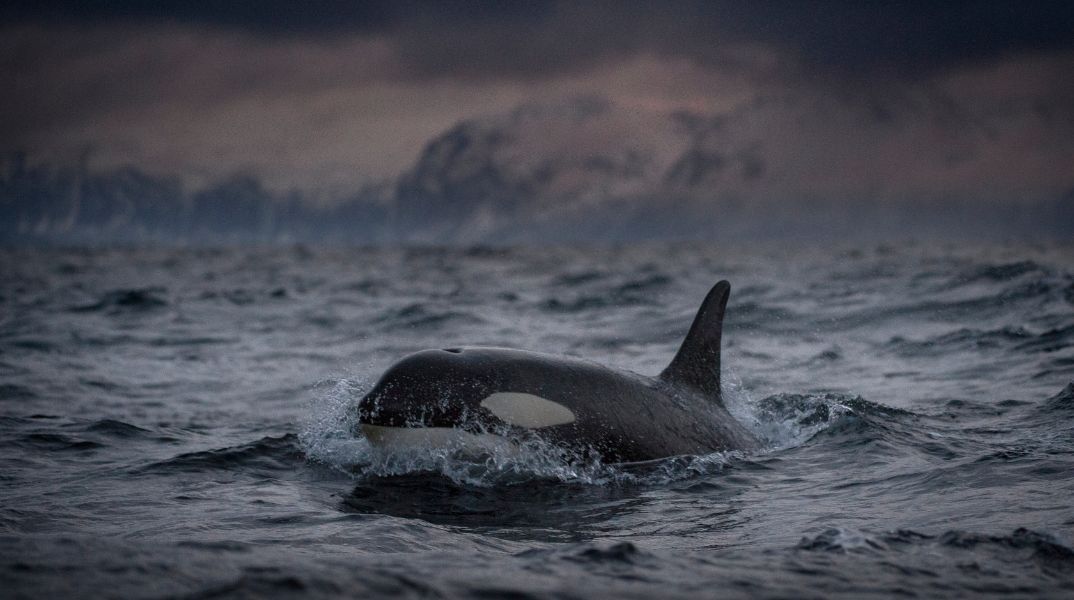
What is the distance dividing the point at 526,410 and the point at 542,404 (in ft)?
0.45

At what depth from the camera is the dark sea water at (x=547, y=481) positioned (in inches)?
164

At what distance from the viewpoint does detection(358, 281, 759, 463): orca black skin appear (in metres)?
6.89

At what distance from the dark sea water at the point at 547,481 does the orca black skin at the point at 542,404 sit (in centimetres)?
23

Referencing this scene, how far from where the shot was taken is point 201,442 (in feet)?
29.8

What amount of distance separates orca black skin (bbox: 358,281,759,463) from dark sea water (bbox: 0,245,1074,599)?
231 millimetres

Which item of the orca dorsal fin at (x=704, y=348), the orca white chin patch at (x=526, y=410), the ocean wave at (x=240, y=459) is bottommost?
the ocean wave at (x=240, y=459)

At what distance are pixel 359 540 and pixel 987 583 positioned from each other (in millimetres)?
3120

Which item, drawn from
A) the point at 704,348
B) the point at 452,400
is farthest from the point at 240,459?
the point at 704,348

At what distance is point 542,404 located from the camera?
7121 millimetres

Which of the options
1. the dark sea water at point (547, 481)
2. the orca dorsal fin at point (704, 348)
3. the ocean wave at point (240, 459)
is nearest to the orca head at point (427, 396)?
the dark sea water at point (547, 481)

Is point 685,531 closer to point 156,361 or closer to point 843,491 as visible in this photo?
point 843,491

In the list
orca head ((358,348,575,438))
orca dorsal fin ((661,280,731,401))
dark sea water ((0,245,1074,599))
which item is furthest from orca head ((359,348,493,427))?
orca dorsal fin ((661,280,731,401))

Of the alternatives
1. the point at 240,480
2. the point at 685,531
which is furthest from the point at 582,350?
the point at 685,531

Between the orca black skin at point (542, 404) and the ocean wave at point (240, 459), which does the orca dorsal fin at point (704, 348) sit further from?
the ocean wave at point (240, 459)
